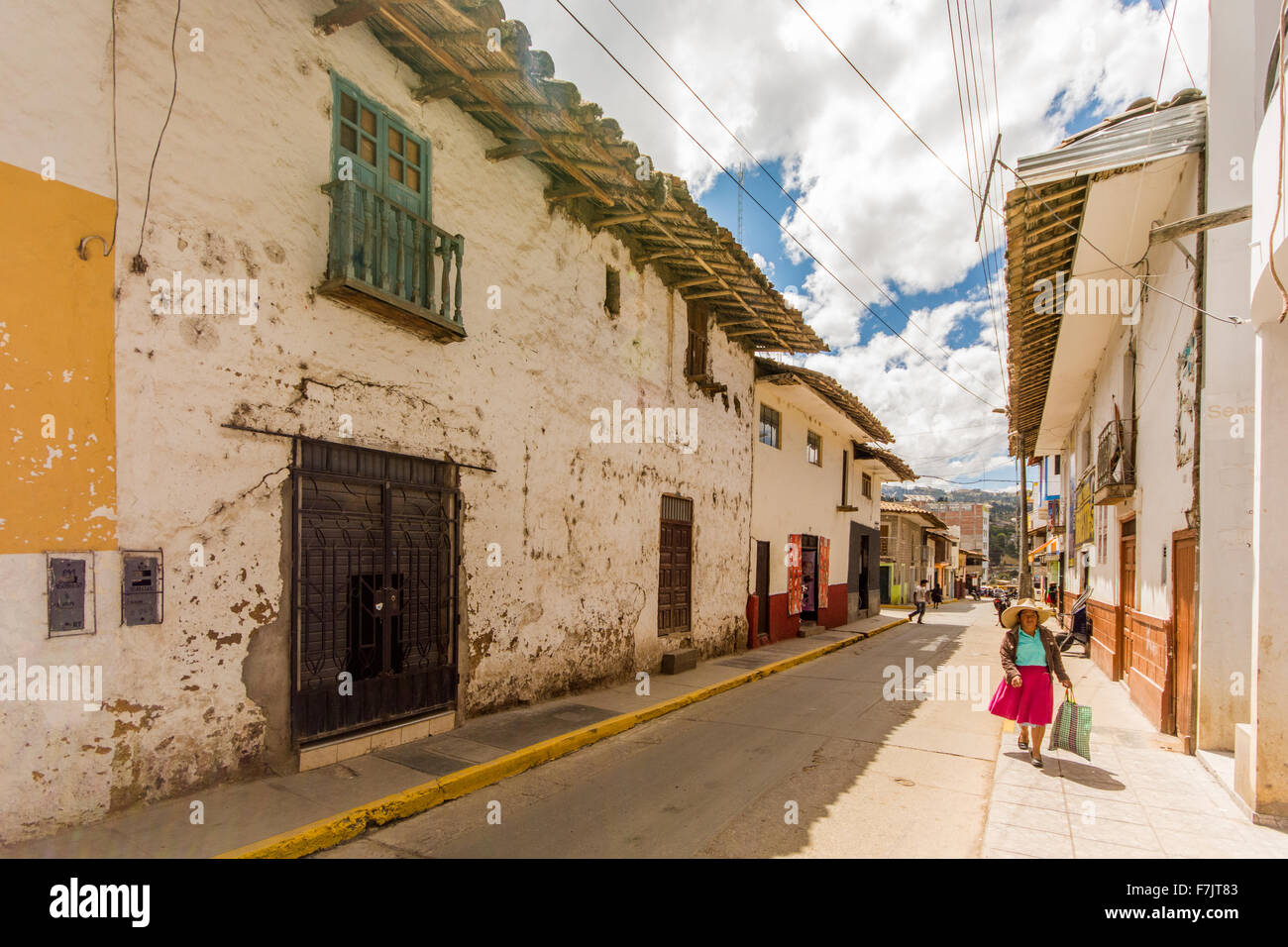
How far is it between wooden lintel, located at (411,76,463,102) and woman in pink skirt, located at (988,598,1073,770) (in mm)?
7221

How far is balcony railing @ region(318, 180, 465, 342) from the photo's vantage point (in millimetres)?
5602

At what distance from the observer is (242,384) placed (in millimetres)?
5059

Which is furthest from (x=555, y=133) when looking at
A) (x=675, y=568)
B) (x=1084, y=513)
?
(x=1084, y=513)

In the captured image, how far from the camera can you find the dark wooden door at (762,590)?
14.9 m

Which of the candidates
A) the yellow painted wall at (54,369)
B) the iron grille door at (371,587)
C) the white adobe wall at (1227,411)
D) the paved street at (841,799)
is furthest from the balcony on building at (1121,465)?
the yellow painted wall at (54,369)

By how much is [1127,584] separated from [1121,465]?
82.3 inches

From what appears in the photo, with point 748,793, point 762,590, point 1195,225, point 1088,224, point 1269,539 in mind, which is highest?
point 1088,224

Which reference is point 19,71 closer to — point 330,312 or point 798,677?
point 330,312

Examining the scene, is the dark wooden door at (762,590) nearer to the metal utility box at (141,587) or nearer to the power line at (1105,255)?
the power line at (1105,255)

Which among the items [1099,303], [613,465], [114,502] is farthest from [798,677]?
[114,502]

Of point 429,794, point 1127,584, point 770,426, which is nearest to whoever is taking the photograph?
point 429,794

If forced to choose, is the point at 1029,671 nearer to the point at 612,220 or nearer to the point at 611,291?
the point at 611,291

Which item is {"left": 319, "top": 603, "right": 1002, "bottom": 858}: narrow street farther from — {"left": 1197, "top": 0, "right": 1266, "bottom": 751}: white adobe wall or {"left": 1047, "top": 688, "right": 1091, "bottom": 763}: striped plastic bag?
{"left": 1197, "top": 0, "right": 1266, "bottom": 751}: white adobe wall

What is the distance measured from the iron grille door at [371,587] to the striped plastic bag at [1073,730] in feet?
18.7
